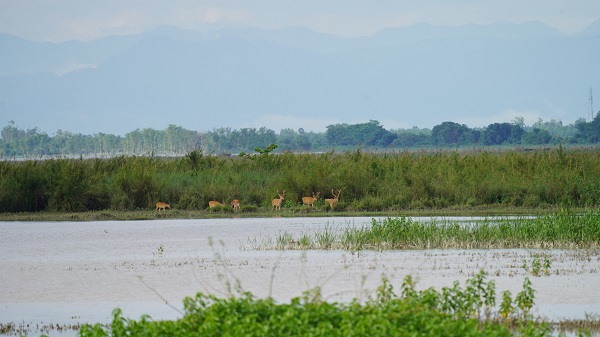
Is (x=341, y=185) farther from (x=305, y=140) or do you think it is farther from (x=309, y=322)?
(x=305, y=140)

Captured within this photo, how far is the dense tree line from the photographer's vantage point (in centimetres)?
Answer: 9638

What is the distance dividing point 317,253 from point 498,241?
2750mm

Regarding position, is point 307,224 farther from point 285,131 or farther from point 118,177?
point 285,131

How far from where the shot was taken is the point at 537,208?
23156 mm

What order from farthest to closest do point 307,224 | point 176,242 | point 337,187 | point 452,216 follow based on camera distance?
point 337,187, point 452,216, point 307,224, point 176,242

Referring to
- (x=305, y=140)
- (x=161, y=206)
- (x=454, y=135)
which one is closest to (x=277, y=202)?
(x=161, y=206)

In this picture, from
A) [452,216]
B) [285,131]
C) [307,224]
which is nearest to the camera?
[307,224]

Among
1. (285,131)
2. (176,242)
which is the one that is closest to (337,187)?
(176,242)

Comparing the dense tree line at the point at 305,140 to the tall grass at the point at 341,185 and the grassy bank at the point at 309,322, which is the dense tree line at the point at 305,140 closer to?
the tall grass at the point at 341,185

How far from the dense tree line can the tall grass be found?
65.1 m

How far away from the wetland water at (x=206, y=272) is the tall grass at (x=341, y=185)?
6301 millimetres

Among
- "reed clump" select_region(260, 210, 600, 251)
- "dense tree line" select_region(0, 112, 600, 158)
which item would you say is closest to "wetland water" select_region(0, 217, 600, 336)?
"reed clump" select_region(260, 210, 600, 251)

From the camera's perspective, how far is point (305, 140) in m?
119

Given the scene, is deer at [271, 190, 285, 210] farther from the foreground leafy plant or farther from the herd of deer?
the foreground leafy plant
